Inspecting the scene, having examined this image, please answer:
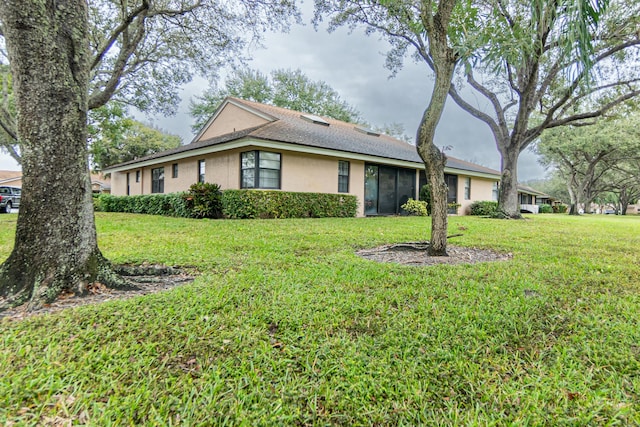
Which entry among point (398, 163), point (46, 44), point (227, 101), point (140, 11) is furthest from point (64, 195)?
point (227, 101)

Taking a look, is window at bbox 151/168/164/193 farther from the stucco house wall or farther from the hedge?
the stucco house wall

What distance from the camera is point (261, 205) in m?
10.8

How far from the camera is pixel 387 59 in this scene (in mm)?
12867

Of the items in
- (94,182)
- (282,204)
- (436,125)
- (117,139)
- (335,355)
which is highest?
(117,139)

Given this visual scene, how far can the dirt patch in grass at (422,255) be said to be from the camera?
13.8 feet

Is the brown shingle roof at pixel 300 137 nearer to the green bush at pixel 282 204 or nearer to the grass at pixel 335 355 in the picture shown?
the green bush at pixel 282 204

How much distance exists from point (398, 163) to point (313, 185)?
478 centimetres

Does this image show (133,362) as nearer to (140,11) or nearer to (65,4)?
(65,4)

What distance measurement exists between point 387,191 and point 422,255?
11446 mm

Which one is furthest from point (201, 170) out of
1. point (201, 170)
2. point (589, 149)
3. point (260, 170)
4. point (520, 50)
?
point (589, 149)

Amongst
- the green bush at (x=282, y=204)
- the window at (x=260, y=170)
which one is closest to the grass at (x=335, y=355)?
the green bush at (x=282, y=204)

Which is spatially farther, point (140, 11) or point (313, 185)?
point (313, 185)

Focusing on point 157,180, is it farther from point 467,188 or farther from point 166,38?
point 467,188

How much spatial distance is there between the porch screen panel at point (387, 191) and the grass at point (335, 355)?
12.5 metres
